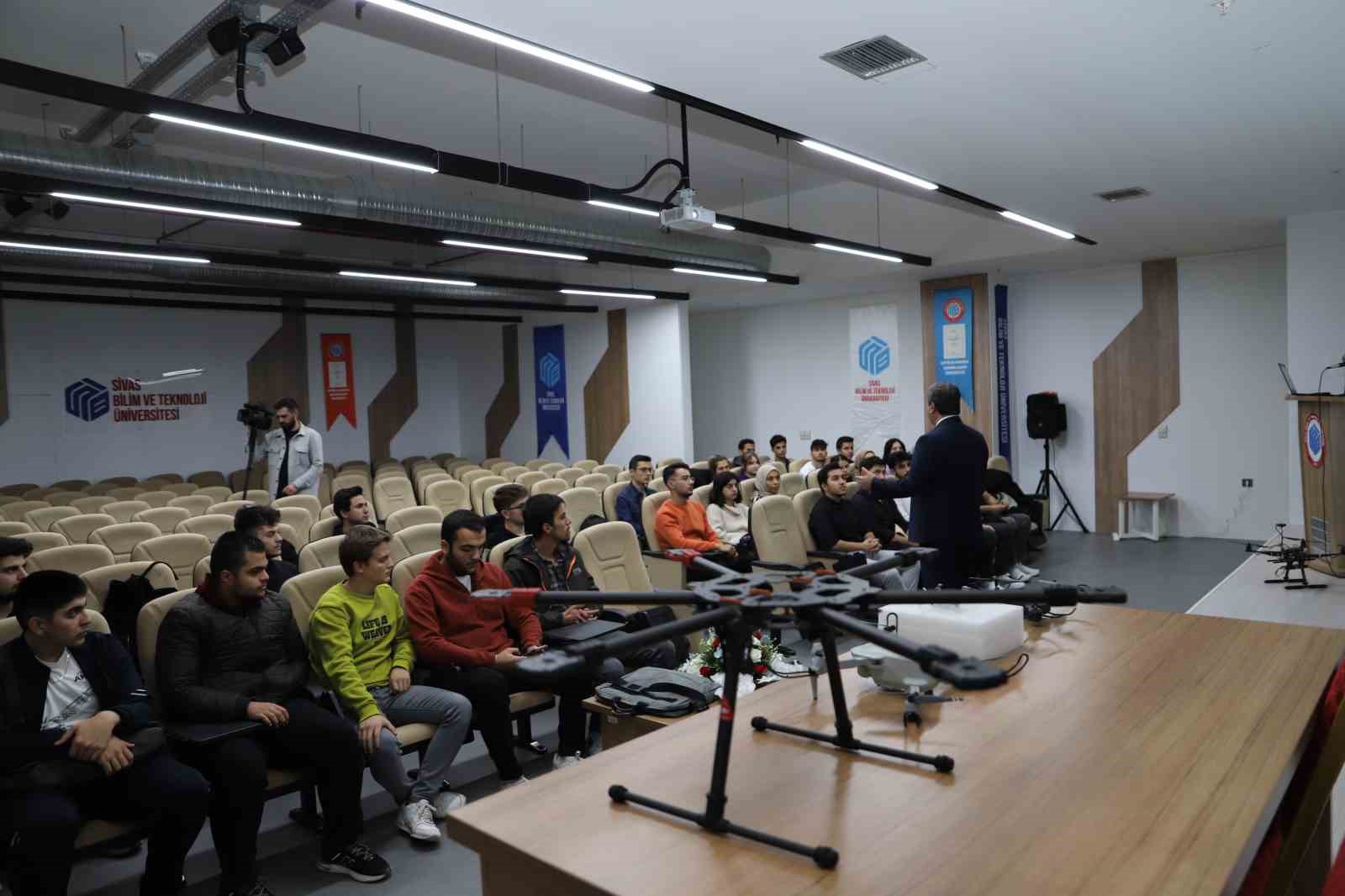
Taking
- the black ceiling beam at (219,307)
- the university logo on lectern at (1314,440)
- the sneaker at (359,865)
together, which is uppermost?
the black ceiling beam at (219,307)

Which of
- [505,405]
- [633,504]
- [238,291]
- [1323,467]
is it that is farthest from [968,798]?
[505,405]

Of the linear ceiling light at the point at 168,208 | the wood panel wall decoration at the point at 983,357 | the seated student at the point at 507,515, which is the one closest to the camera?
the seated student at the point at 507,515

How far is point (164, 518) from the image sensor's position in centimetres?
691

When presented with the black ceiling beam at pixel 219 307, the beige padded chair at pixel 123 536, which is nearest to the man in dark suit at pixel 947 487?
the beige padded chair at pixel 123 536

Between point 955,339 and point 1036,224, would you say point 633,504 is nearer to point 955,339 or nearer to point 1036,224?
point 1036,224

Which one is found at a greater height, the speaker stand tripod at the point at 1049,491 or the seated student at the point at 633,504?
the seated student at the point at 633,504

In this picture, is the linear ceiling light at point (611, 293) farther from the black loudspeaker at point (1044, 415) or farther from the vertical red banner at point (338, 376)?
the black loudspeaker at point (1044, 415)

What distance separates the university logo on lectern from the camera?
6.54m

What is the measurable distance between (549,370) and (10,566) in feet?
37.9

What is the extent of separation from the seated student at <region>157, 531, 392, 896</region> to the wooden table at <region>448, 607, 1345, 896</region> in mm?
1801

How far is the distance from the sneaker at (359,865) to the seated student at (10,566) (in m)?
1.74

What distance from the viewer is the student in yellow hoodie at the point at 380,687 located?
3.27 m

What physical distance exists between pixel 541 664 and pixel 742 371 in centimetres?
1296

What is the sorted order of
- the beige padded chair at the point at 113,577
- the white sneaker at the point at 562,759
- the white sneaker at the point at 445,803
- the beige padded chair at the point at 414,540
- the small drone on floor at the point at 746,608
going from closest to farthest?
the small drone on floor at the point at 746,608 < the white sneaker at the point at 445,803 < the white sneaker at the point at 562,759 < the beige padded chair at the point at 113,577 < the beige padded chair at the point at 414,540
